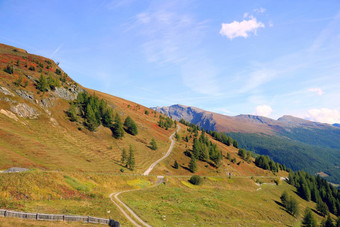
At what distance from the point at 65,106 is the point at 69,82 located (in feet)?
93.7

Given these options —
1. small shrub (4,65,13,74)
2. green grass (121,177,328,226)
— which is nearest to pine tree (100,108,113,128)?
small shrub (4,65,13,74)

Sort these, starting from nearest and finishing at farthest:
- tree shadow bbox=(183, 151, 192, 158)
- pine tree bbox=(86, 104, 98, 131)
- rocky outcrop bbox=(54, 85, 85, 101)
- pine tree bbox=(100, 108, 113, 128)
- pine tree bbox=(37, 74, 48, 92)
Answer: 1. pine tree bbox=(37, 74, 48, 92)
2. pine tree bbox=(86, 104, 98, 131)
3. rocky outcrop bbox=(54, 85, 85, 101)
4. pine tree bbox=(100, 108, 113, 128)
5. tree shadow bbox=(183, 151, 192, 158)

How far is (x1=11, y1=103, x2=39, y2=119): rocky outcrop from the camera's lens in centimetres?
6912

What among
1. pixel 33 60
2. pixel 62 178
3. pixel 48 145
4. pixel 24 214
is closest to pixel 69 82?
pixel 33 60

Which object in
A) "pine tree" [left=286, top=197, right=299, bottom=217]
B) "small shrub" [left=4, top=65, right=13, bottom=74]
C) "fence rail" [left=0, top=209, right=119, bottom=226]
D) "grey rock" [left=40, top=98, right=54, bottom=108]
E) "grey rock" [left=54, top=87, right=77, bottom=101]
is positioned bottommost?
"pine tree" [left=286, top=197, right=299, bottom=217]

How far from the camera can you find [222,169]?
11106cm

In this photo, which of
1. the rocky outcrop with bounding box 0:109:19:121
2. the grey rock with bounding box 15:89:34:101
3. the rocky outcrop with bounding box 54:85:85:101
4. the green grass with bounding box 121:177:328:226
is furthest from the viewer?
the rocky outcrop with bounding box 54:85:85:101

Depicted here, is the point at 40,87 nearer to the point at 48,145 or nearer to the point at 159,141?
the point at 48,145

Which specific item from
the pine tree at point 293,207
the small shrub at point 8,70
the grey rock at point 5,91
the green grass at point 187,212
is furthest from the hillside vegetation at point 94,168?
the pine tree at point 293,207

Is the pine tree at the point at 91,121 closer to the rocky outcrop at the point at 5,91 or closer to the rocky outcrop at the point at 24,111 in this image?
the rocky outcrop at the point at 24,111

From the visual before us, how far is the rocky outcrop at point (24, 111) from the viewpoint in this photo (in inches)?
2721

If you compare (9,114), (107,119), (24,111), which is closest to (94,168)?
(9,114)

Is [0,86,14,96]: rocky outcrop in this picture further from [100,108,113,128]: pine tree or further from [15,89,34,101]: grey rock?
[100,108,113,128]: pine tree

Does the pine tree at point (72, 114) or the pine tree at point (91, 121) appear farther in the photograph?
the pine tree at point (91, 121)
